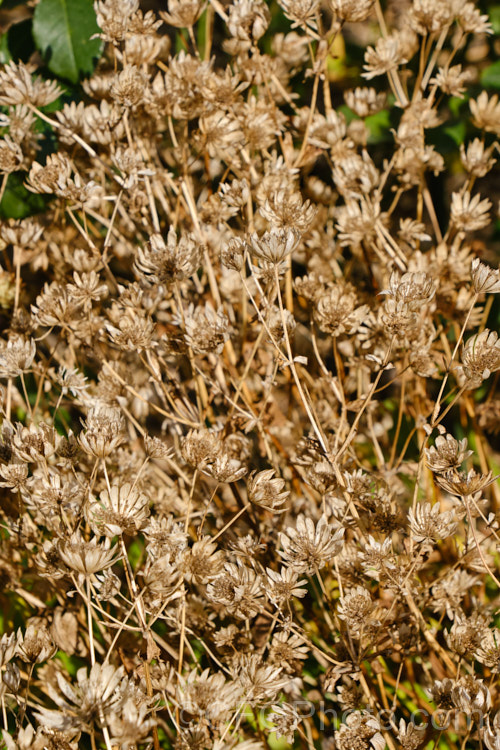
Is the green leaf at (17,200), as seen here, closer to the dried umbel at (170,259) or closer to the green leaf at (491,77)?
the dried umbel at (170,259)

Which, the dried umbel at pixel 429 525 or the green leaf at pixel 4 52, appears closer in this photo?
the dried umbel at pixel 429 525

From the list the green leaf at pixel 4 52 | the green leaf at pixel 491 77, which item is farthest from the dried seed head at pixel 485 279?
the green leaf at pixel 4 52

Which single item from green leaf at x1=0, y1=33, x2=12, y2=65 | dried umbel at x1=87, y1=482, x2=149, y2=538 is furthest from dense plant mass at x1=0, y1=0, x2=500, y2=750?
green leaf at x1=0, y1=33, x2=12, y2=65

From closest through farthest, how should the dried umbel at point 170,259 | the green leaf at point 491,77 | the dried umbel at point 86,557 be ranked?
1. the dried umbel at point 86,557
2. the dried umbel at point 170,259
3. the green leaf at point 491,77

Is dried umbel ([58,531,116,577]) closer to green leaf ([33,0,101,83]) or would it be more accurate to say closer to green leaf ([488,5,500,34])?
green leaf ([33,0,101,83])

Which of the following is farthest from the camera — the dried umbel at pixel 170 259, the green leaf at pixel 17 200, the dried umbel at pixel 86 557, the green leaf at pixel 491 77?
the green leaf at pixel 491 77

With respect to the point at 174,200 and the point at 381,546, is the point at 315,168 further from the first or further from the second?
the point at 381,546

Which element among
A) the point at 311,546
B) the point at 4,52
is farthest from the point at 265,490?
the point at 4,52

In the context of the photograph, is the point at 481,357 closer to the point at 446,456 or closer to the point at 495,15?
the point at 446,456

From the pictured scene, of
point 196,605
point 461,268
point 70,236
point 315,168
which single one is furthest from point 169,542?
point 315,168
